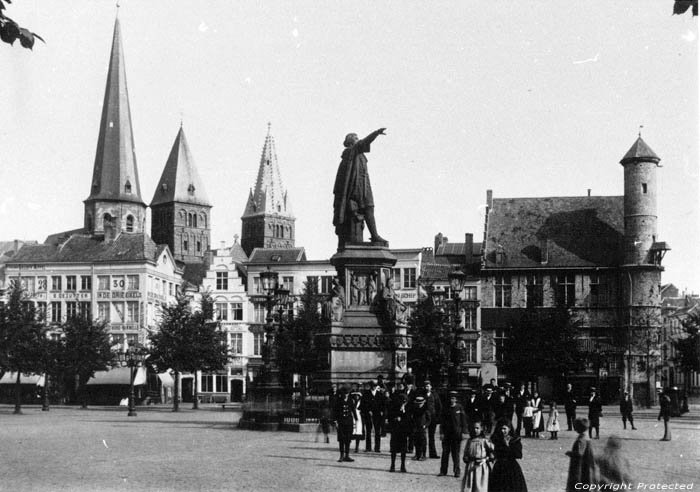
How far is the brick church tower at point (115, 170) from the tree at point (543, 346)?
68.2 meters

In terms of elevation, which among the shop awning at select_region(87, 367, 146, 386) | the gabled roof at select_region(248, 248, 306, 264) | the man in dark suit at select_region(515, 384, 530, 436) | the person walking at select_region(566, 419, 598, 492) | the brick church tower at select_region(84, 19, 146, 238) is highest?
the brick church tower at select_region(84, 19, 146, 238)

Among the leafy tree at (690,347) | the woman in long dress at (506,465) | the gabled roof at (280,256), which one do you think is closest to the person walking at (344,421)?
the woman in long dress at (506,465)

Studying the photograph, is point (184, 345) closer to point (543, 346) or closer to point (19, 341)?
point (19, 341)

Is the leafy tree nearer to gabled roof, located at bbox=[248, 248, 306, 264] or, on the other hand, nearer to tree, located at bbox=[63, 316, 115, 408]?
gabled roof, located at bbox=[248, 248, 306, 264]

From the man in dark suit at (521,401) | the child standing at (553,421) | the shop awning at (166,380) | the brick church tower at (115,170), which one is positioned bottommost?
the shop awning at (166,380)

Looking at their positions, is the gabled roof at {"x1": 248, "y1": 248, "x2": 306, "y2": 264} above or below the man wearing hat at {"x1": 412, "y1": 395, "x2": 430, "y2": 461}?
above

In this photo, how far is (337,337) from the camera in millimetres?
28547

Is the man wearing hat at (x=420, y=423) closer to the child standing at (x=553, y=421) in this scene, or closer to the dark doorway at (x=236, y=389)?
the child standing at (x=553, y=421)

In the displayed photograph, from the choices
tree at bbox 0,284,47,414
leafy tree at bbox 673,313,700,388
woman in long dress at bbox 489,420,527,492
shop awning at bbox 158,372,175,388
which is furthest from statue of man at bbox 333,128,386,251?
shop awning at bbox 158,372,175,388

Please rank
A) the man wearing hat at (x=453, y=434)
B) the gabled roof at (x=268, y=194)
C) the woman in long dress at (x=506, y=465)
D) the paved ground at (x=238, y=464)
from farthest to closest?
the gabled roof at (x=268, y=194) < the man wearing hat at (x=453, y=434) < the paved ground at (x=238, y=464) < the woman in long dress at (x=506, y=465)

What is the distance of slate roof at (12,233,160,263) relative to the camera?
80375 mm

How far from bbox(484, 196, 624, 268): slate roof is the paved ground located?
4298cm

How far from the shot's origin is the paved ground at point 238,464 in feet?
53.1

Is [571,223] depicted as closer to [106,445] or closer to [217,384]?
[217,384]
